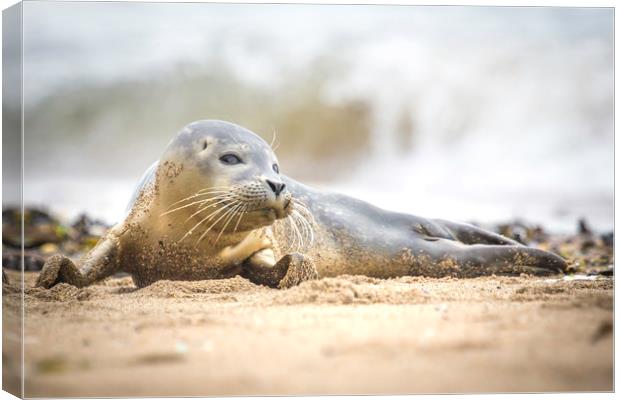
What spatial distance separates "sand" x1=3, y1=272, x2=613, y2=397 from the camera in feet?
11.1

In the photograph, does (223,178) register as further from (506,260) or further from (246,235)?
(506,260)

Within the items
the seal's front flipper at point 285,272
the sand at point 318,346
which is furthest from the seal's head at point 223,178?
the sand at point 318,346

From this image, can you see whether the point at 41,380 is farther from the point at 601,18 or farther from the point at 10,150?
the point at 601,18

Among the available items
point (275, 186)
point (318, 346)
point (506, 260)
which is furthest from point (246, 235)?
point (318, 346)

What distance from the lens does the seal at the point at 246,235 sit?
5.29 m

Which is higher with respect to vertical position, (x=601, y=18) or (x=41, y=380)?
(x=601, y=18)

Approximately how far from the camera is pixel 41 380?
3.51 metres

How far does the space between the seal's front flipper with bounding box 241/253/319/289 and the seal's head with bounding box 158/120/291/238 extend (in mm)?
302

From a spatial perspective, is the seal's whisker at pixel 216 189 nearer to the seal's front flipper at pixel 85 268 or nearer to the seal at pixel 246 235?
the seal at pixel 246 235

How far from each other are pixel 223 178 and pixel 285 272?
682 mm

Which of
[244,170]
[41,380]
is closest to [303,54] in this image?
[244,170]

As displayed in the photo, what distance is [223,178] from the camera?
5.26 metres

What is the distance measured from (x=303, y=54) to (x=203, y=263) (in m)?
2.11

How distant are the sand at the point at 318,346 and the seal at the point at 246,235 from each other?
70 centimetres
